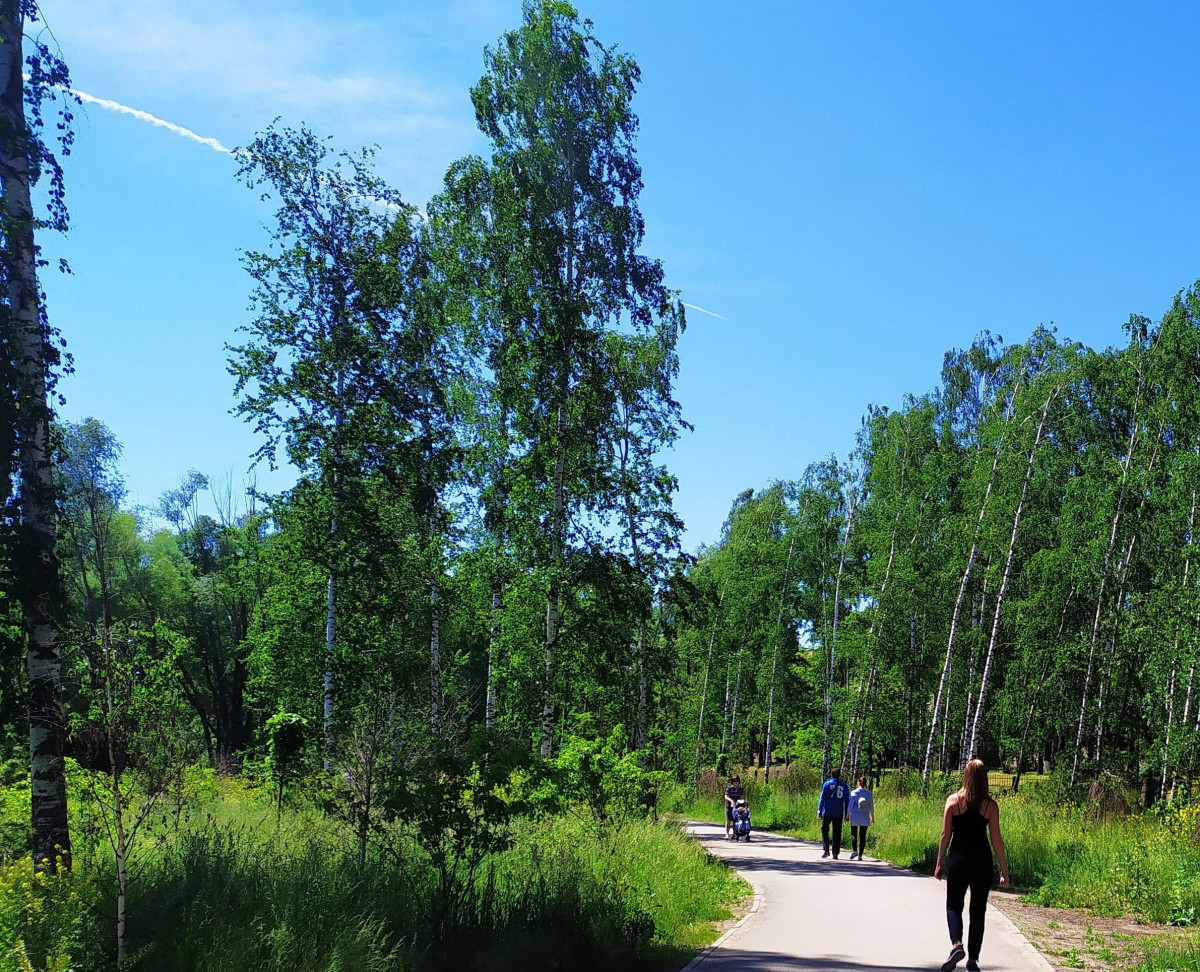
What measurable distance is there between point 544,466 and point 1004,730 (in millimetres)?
23630

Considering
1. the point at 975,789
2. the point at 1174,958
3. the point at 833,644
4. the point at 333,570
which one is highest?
the point at 333,570

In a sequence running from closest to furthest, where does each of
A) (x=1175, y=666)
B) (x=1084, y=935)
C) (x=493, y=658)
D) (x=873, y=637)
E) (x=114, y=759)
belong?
(x=114, y=759) < (x=1084, y=935) < (x=1175, y=666) < (x=493, y=658) < (x=873, y=637)

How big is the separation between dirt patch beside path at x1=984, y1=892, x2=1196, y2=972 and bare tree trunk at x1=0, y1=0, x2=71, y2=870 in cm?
928

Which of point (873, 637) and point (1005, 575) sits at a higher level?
point (1005, 575)

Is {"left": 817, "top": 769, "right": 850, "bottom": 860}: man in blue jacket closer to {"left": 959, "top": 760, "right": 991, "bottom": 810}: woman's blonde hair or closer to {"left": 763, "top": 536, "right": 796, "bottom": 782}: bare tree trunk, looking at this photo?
{"left": 959, "top": 760, "right": 991, "bottom": 810}: woman's blonde hair

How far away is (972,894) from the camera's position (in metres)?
8.98

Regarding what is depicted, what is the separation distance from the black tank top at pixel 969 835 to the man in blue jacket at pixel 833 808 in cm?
1191

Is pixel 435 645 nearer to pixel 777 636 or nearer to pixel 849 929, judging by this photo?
pixel 849 929

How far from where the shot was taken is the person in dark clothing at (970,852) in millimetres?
8891

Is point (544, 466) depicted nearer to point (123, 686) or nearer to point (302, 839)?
point (302, 839)

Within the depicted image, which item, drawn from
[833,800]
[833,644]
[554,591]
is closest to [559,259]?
[554,591]

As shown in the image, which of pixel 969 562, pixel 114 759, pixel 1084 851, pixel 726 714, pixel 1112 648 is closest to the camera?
pixel 114 759

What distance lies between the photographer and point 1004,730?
3622 centimetres

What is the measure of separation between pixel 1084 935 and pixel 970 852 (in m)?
3.71
